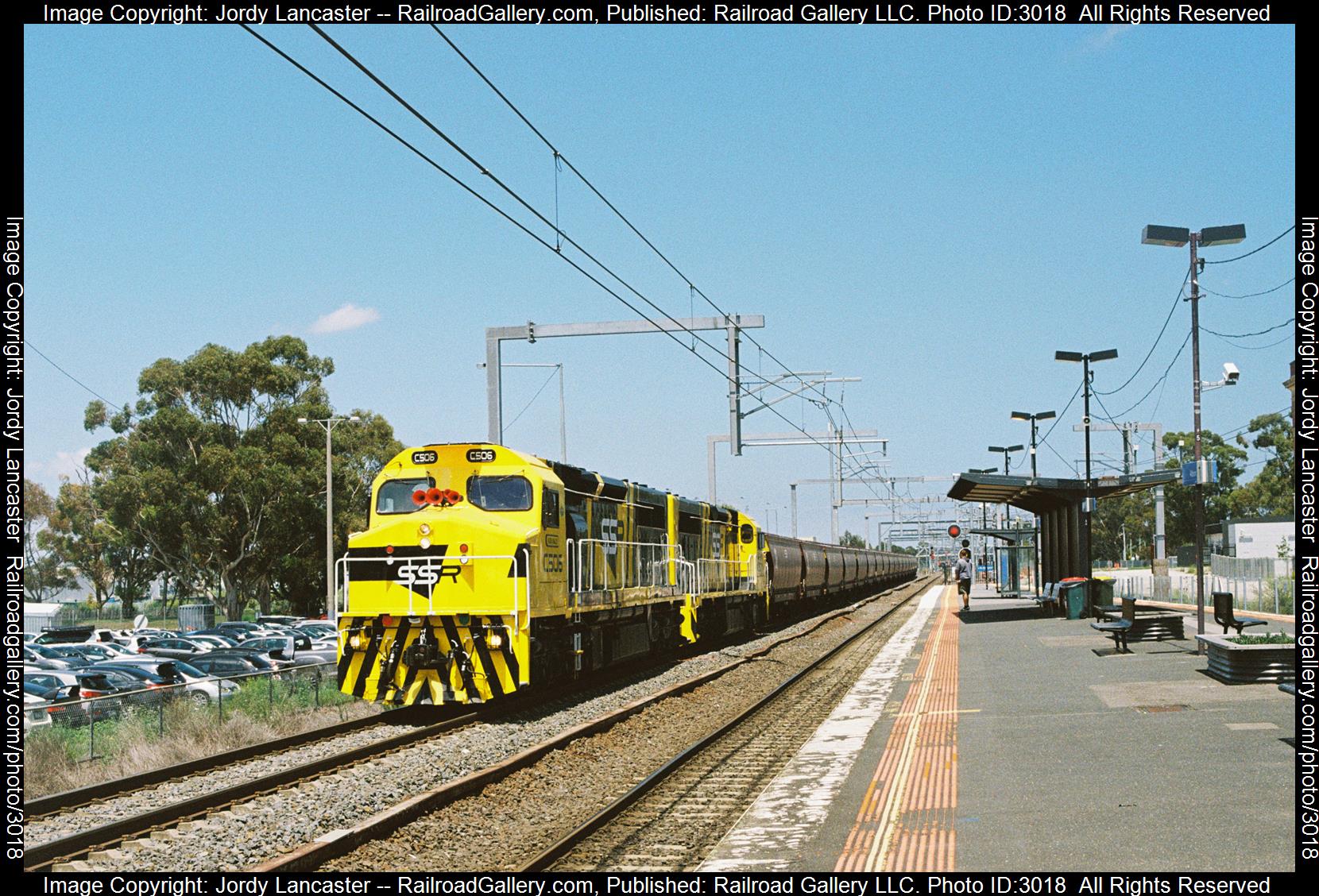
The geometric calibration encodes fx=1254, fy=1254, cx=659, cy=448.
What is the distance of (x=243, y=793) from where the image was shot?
38.8ft

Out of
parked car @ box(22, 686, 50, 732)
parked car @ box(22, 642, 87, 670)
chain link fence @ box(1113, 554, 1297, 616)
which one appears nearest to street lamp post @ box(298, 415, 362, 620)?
parked car @ box(22, 642, 87, 670)

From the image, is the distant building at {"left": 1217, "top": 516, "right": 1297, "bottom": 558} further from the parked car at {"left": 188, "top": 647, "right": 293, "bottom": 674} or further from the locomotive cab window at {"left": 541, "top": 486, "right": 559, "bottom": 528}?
the locomotive cab window at {"left": 541, "top": 486, "right": 559, "bottom": 528}

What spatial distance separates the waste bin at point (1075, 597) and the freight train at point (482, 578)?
51.3 ft

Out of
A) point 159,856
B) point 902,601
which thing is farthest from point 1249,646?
point 902,601

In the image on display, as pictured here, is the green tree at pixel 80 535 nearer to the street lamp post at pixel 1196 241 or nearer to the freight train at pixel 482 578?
the freight train at pixel 482 578

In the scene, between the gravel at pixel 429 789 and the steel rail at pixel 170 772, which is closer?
the gravel at pixel 429 789

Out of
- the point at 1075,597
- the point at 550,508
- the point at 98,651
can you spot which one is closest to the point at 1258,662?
the point at 550,508

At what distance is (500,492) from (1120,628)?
1172cm

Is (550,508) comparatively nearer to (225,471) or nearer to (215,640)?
(215,640)

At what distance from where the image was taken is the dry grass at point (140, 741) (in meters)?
14.2

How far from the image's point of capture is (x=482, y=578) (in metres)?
16.6

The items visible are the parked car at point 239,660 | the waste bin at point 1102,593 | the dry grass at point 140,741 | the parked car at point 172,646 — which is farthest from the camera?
the parked car at point 172,646

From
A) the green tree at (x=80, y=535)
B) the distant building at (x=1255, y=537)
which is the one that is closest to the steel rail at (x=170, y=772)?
the green tree at (x=80, y=535)

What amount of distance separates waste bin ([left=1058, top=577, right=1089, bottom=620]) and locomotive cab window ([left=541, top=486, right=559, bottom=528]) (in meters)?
19.9
